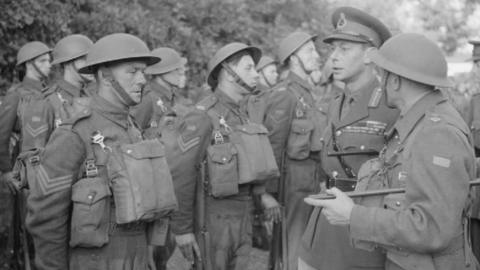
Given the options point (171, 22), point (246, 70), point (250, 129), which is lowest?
point (250, 129)

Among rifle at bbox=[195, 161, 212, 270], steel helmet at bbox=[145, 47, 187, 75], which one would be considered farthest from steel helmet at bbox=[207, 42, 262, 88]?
steel helmet at bbox=[145, 47, 187, 75]

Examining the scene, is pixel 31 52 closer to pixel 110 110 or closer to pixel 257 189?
Result: pixel 257 189

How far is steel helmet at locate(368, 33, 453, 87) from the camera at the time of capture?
3.70 meters

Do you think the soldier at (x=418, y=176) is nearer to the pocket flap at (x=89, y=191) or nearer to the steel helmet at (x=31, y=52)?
the pocket flap at (x=89, y=191)

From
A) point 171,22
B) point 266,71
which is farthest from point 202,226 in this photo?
point 171,22

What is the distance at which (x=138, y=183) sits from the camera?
4156 millimetres

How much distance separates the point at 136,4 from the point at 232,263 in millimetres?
7346

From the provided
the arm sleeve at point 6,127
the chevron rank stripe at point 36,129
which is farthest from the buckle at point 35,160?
the arm sleeve at point 6,127

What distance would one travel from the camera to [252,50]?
6.51 meters

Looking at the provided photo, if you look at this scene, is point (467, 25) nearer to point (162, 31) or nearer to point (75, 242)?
point (162, 31)

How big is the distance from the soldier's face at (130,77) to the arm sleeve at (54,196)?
1.73 ft

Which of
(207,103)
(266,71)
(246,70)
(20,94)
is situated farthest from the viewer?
(266,71)

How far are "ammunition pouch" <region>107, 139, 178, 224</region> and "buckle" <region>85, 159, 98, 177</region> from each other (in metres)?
0.08

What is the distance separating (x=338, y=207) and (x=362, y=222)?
15 centimetres
